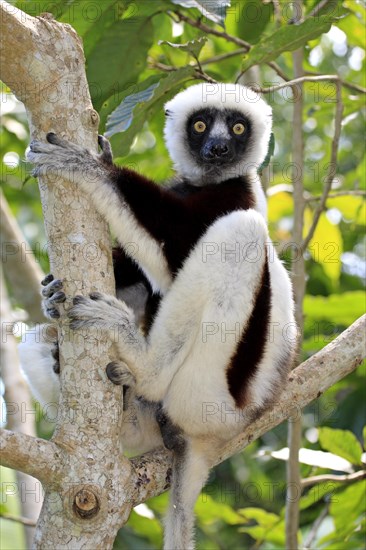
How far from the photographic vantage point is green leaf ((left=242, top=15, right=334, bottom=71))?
429 cm

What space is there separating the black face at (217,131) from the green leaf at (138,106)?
28 cm

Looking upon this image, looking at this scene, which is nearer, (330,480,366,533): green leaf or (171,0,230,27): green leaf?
(171,0,230,27): green leaf

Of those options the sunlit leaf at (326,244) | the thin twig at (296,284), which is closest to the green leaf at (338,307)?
the thin twig at (296,284)

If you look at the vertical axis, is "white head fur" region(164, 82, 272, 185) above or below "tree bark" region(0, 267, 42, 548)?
above

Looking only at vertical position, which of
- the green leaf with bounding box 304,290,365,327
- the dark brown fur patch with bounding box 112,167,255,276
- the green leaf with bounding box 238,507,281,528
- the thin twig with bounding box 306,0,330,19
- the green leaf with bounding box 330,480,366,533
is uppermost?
the thin twig with bounding box 306,0,330,19

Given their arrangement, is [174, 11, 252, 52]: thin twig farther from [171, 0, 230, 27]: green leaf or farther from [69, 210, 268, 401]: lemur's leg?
[69, 210, 268, 401]: lemur's leg

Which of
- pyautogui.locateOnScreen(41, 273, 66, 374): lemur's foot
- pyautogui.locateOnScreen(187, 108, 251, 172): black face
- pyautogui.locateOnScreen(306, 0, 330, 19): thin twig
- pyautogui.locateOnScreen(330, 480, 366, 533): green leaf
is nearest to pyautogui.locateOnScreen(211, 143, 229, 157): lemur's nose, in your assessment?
pyautogui.locateOnScreen(187, 108, 251, 172): black face

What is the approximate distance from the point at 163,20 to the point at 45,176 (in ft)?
7.46

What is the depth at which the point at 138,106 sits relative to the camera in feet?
13.9

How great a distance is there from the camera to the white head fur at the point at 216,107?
4.78 m

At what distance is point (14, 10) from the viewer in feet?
10.6

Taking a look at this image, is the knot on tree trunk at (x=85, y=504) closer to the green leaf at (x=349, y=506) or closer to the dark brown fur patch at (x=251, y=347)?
the dark brown fur patch at (x=251, y=347)

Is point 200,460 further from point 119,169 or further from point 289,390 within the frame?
point 119,169

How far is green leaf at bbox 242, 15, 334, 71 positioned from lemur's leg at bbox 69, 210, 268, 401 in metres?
1.16
